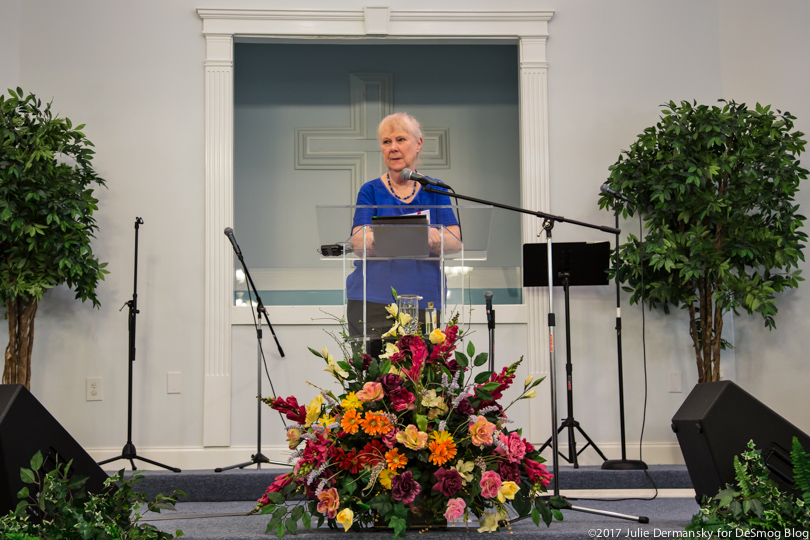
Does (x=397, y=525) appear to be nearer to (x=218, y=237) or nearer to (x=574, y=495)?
(x=574, y=495)

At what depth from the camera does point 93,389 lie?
13.8 ft

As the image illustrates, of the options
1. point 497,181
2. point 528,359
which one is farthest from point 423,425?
point 497,181

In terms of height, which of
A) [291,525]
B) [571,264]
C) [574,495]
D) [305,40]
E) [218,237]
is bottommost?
[574,495]

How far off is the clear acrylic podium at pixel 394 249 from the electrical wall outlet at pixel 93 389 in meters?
2.33

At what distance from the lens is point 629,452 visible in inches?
168

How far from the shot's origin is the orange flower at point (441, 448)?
60.8 inches

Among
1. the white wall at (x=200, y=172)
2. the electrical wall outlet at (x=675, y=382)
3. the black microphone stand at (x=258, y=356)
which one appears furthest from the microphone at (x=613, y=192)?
the black microphone stand at (x=258, y=356)

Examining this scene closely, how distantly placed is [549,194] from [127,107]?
265 cm

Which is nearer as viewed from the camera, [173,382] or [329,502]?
[329,502]

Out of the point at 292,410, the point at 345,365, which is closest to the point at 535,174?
the point at 345,365

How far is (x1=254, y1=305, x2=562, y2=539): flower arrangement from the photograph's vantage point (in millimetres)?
1534

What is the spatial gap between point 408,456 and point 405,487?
0.23 feet

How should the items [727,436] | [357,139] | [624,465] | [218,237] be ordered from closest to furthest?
[727,436]
[624,465]
[218,237]
[357,139]

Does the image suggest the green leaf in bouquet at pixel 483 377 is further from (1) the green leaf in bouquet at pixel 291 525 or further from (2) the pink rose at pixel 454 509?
(1) the green leaf in bouquet at pixel 291 525
